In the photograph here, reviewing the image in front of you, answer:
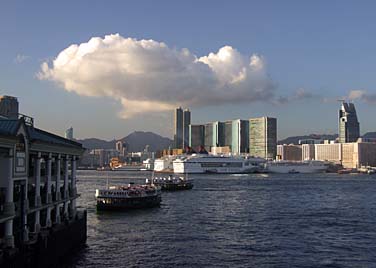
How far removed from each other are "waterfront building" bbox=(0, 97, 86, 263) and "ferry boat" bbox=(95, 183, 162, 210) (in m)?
30.4

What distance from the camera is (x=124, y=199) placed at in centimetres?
7306

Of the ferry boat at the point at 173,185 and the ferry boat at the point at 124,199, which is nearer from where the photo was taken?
the ferry boat at the point at 124,199

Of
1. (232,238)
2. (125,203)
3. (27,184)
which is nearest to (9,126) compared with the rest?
(27,184)

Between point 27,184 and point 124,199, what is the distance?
4281 cm

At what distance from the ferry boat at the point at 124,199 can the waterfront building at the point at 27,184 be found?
30.4 metres

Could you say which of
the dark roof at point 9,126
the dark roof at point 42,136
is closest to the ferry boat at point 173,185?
the dark roof at point 42,136

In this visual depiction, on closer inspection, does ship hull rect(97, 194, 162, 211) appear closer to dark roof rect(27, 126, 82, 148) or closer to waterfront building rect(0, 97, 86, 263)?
waterfront building rect(0, 97, 86, 263)

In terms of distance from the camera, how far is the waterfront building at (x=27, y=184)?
26.7 metres

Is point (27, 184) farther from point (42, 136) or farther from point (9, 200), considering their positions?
point (42, 136)

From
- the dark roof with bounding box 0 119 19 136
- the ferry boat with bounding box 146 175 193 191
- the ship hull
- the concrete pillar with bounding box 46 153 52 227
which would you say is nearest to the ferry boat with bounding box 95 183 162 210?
the ship hull

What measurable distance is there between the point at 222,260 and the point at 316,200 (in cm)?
5926

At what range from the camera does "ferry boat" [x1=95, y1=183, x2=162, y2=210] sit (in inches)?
2805

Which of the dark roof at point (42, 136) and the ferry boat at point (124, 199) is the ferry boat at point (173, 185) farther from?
the dark roof at point (42, 136)

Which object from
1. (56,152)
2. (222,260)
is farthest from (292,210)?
(56,152)
